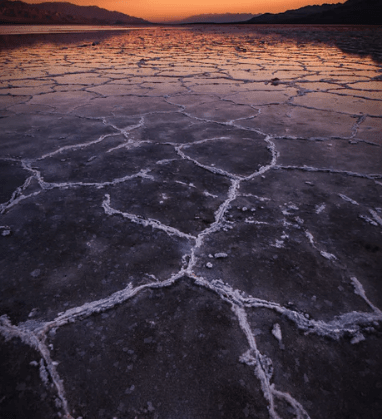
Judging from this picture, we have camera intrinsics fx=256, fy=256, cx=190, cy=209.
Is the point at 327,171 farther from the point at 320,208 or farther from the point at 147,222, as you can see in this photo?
the point at 147,222

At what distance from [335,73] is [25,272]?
5383 millimetres

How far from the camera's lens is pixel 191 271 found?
100 cm

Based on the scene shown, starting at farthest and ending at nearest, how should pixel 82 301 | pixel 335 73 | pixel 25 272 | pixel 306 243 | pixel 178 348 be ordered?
1. pixel 335 73
2. pixel 306 243
3. pixel 25 272
4. pixel 82 301
5. pixel 178 348

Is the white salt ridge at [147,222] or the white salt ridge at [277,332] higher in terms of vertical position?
the white salt ridge at [277,332]

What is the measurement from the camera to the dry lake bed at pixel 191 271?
672 millimetres

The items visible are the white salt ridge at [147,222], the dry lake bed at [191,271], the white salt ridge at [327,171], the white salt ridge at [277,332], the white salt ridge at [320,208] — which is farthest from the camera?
the white salt ridge at [327,171]

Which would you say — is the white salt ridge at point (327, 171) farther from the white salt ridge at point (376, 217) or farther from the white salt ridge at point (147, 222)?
the white salt ridge at point (147, 222)

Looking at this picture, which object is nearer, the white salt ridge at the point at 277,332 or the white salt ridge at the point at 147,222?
the white salt ridge at the point at 277,332

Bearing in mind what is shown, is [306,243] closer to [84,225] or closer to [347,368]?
[347,368]

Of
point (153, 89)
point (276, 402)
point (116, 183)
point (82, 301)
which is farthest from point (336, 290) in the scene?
point (153, 89)

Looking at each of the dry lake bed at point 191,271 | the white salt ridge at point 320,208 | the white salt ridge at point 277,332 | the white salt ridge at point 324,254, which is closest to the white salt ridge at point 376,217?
the dry lake bed at point 191,271

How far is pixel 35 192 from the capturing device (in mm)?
1478

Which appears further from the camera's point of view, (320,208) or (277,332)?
(320,208)

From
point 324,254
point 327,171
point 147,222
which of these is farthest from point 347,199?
point 147,222
